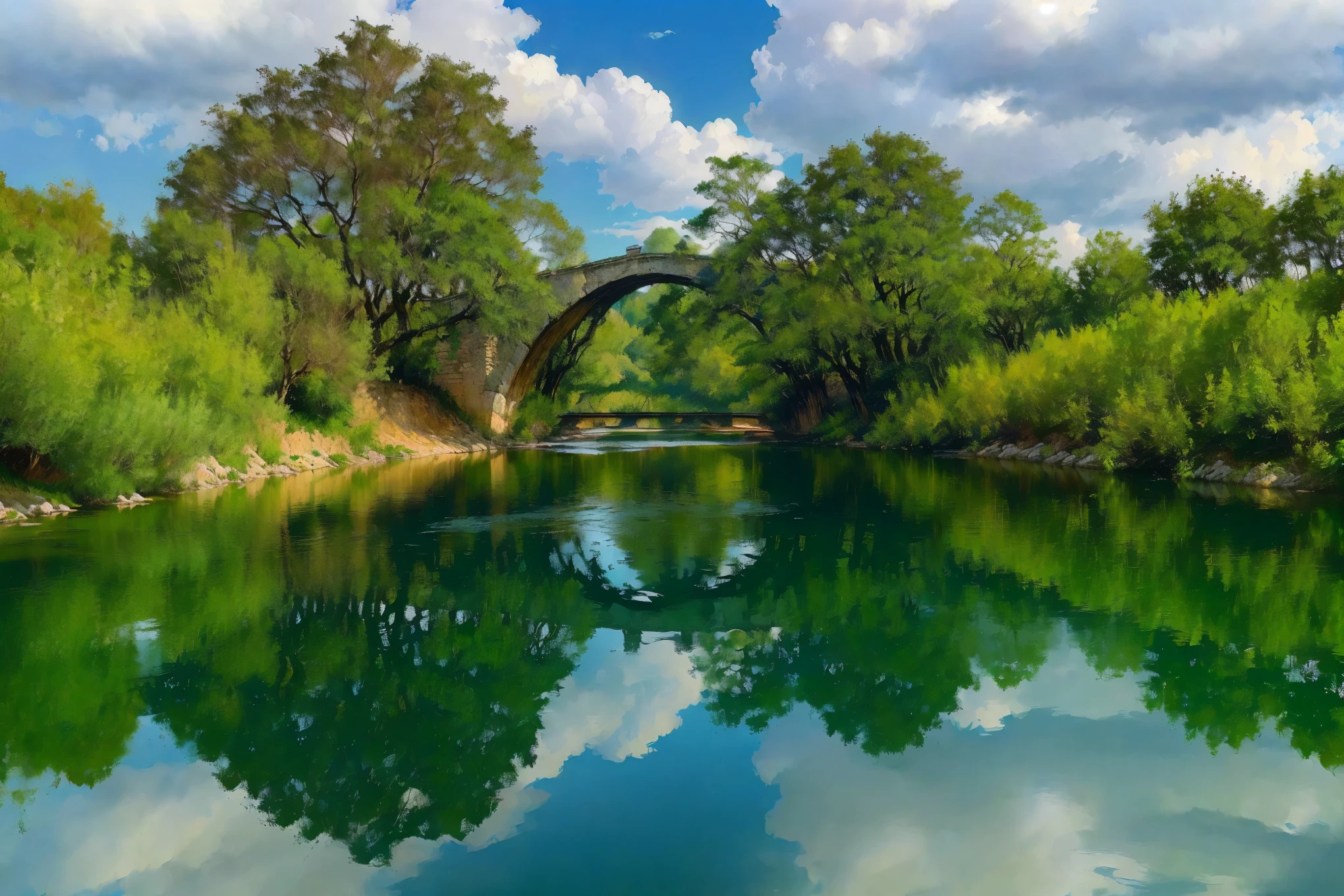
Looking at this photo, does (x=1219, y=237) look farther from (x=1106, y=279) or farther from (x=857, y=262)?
(x=857, y=262)

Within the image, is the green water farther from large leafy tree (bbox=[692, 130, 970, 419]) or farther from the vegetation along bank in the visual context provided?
large leafy tree (bbox=[692, 130, 970, 419])

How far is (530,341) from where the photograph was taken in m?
38.0

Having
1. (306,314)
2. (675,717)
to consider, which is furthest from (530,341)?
(675,717)

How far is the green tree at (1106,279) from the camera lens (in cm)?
4172

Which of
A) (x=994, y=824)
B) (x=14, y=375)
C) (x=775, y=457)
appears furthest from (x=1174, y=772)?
(x=775, y=457)

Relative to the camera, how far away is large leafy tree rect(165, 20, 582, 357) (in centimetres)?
3038

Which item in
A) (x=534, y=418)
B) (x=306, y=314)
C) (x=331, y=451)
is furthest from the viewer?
(x=534, y=418)

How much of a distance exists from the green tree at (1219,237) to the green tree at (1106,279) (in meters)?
1.77

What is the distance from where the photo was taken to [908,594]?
28.6ft

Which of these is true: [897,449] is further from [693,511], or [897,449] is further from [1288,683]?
[1288,683]

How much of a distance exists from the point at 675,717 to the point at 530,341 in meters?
33.5

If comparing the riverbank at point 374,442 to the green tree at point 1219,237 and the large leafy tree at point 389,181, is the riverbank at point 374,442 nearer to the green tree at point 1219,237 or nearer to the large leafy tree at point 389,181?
the large leafy tree at point 389,181

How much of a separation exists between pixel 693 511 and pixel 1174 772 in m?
11.4

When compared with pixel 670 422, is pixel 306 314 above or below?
above
